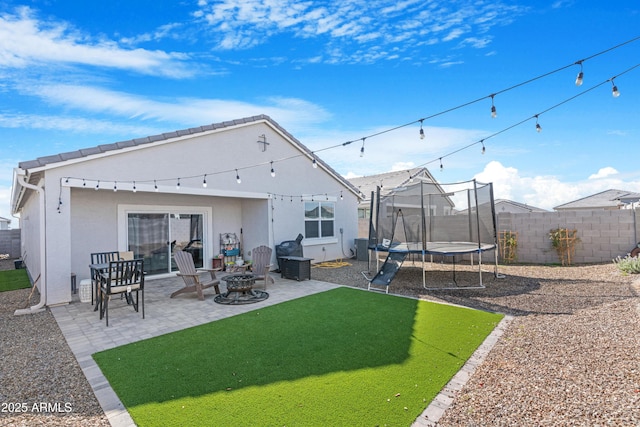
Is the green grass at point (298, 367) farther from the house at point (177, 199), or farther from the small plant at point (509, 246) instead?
the small plant at point (509, 246)

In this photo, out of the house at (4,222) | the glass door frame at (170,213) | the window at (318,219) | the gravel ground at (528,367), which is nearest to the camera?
the gravel ground at (528,367)

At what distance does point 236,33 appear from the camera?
→ 7.81 metres

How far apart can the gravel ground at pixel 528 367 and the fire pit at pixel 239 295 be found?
9.41ft

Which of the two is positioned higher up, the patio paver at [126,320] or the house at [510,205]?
the house at [510,205]

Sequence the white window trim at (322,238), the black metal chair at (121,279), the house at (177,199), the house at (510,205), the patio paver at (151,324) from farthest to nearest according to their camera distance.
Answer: the house at (510,205), the white window trim at (322,238), the house at (177,199), the black metal chair at (121,279), the patio paver at (151,324)

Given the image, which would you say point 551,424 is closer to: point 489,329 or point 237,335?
point 489,329

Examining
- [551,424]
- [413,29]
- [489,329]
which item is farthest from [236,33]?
[551,424]

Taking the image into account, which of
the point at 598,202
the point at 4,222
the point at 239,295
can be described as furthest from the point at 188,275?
the point at 4,222

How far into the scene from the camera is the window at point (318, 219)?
40.4ft

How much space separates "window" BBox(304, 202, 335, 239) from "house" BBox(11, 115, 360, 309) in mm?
40

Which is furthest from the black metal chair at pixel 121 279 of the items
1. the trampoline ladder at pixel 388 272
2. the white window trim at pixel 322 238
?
the white window trim at pixel 322 238

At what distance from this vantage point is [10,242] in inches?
723

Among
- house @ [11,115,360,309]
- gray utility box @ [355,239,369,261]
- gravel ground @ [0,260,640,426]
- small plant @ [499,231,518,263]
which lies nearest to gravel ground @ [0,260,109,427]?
gravel ground @ [0,260,640,426]

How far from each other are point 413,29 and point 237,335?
25.1ft
